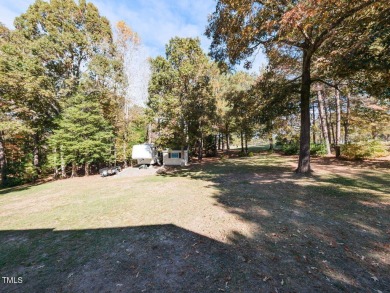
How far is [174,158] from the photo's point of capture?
66.4ft

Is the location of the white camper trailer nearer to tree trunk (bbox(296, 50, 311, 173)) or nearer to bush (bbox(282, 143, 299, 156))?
tree trunk (bbox(296, 50, 311, 173))

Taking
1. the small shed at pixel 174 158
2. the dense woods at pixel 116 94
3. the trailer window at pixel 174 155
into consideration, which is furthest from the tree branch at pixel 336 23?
the trailer window at pixel 174 155

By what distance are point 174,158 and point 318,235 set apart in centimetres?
1718

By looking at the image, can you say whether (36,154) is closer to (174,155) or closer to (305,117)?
(174,155)

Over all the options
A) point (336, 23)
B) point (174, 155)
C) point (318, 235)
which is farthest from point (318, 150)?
point (318, 235)

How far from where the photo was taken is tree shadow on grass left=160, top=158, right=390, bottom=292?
2689mm

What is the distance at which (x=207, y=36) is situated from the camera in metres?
9.73

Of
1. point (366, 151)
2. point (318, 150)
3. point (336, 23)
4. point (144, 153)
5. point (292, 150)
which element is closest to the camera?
point (336, 23)

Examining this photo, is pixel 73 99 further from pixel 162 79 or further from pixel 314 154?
pixel 314 154

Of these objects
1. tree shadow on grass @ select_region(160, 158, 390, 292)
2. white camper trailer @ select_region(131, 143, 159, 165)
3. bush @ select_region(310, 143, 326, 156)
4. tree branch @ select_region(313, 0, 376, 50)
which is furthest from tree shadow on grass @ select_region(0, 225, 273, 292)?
bush @ select_region(310, 143, 326, 156)

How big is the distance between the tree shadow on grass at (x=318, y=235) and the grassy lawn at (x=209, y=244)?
2 centimetres

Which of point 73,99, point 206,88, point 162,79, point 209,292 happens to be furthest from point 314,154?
point 73,99

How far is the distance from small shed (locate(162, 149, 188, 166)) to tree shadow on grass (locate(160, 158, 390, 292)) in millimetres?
12647

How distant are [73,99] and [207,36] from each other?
13957mm
